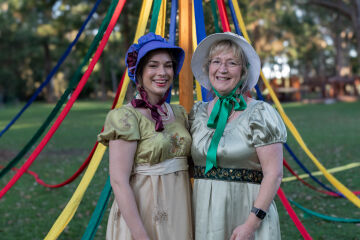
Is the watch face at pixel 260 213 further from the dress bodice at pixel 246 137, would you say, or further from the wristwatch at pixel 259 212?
the dress bodice at pixel 246 137

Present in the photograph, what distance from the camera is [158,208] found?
2182 mm

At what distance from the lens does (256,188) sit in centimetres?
219

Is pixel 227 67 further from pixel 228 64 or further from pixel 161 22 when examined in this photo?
pixel 161 22

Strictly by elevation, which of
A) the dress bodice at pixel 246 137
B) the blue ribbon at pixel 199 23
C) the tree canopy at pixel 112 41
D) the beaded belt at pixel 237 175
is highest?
the tree canopy at pixel 112 41

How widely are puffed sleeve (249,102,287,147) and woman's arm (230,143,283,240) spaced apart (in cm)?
3

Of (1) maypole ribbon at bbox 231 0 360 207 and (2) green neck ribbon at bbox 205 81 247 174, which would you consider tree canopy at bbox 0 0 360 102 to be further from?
(2) green neck ribbon at bbox 205 81 247 174

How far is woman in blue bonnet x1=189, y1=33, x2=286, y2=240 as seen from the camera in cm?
209

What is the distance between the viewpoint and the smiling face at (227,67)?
2219 millimetres

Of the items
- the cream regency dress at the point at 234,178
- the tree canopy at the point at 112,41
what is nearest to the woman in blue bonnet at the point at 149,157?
the cream regency dress at the point at 234,178

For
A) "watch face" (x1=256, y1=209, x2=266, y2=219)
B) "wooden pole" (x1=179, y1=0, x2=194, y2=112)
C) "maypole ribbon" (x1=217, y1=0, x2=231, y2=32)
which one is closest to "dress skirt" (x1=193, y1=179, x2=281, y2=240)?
"watch face" (x1=256, y1=209, x2=266, y2=219)

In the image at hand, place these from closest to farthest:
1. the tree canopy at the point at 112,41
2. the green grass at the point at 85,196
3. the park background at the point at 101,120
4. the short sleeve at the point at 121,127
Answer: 1. the short sleeve at the point at 121,127
2. the green grass at the point at 85,196
3. the park background at the point at 101,120
4. the tree canopy at the point at 112,41

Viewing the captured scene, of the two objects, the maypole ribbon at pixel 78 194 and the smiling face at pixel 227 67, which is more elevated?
the smiling face at pixel 227 67

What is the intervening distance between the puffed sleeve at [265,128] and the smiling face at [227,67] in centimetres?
21

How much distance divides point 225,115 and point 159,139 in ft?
1.22
